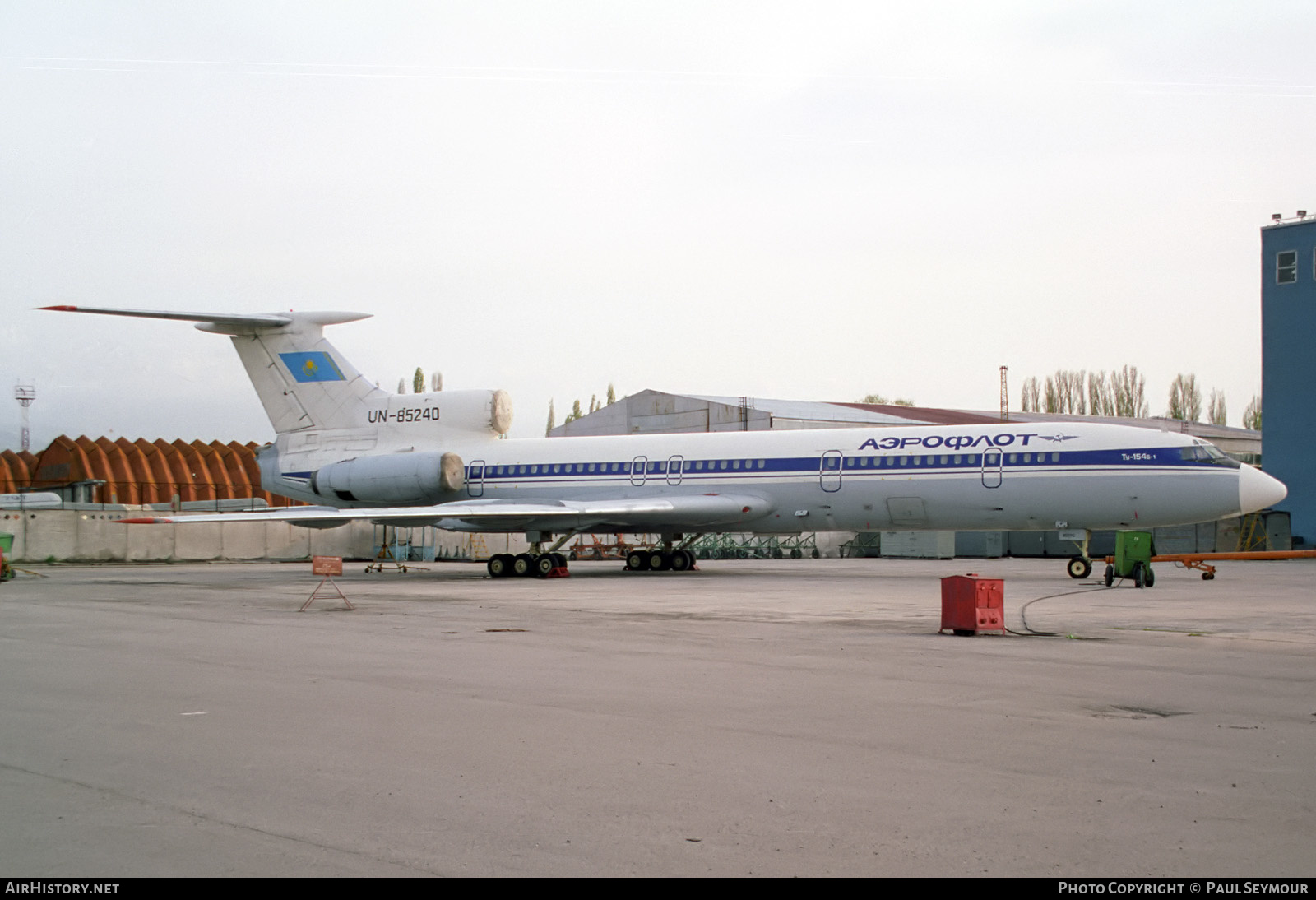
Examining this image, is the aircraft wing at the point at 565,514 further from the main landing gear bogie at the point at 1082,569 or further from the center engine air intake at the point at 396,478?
the main landing gear bogie at the point at 1082,569

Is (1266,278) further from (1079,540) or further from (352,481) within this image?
(352,481)

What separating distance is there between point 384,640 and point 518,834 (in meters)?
8.42

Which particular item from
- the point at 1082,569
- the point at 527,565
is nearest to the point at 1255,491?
the point at 1082,569

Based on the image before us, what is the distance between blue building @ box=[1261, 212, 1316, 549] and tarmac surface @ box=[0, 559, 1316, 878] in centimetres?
3613

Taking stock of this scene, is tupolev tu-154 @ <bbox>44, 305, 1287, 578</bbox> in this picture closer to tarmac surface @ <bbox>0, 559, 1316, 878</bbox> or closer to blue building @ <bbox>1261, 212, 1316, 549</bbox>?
tarmac surface @ <bbox>0, 559, 1316, 878</bbox>

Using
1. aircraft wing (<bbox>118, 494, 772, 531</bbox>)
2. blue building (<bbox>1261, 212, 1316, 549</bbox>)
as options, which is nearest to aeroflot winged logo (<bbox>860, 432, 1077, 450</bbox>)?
aircraft wing (<bbox>118, 494, 772, 531</bbox>)

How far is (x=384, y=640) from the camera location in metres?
13.1

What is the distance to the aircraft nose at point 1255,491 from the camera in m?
24.6

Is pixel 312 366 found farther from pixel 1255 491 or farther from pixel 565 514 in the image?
pixel 1255 491

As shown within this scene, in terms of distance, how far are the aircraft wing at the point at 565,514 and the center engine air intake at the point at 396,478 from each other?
1.68ft

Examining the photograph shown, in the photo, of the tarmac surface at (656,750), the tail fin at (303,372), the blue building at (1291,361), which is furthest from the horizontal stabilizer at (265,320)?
the blue building at (1291,361)

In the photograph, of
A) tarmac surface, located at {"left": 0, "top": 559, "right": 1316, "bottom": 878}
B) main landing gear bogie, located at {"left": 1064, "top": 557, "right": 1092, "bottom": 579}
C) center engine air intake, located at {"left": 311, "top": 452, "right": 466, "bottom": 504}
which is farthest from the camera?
center engine air intake, located at {"left": 311, "top": 452, "right": 466, "bottom": 504}

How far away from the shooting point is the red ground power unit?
13.6 m
